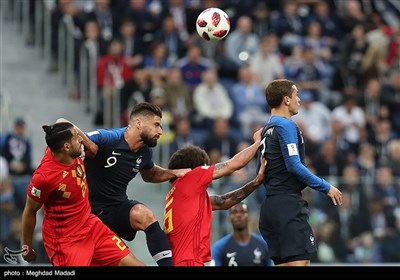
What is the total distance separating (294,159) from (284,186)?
0.35 m

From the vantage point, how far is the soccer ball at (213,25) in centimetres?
1172

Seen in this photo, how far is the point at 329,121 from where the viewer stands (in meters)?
19.5

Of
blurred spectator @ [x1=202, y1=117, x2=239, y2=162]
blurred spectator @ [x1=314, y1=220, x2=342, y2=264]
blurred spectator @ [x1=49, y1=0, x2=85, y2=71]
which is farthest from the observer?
blurred spectator @ [x1=49, y1=0, x2=85, y2=71]

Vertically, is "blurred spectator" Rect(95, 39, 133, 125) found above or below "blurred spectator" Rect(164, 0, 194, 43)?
below

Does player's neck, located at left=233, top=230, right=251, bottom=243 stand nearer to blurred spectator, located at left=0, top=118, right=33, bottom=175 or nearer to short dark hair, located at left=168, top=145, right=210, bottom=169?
short dark hair, located at left=168, top=145, right=210, bottom=169

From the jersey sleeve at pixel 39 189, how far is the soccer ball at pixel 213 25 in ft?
8.46

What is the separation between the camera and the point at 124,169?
11.0 meters

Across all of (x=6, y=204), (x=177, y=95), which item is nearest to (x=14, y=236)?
(x=6, y=204)

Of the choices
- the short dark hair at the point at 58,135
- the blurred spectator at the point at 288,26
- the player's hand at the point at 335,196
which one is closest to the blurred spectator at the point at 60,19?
the blurred spectator at the point at 288,26

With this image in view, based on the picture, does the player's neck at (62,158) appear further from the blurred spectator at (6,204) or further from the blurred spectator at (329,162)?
the blurred spectator at (329,162)

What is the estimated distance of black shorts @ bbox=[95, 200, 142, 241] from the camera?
11.0 metres

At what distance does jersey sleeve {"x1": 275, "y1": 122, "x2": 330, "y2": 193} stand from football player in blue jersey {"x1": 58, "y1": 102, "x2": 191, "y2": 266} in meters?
1.11


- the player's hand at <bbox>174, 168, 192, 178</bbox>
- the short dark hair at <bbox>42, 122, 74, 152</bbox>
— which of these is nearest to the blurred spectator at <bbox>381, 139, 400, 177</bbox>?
the player's hand at <bbox>174, 168, 192, 178</bbox>
